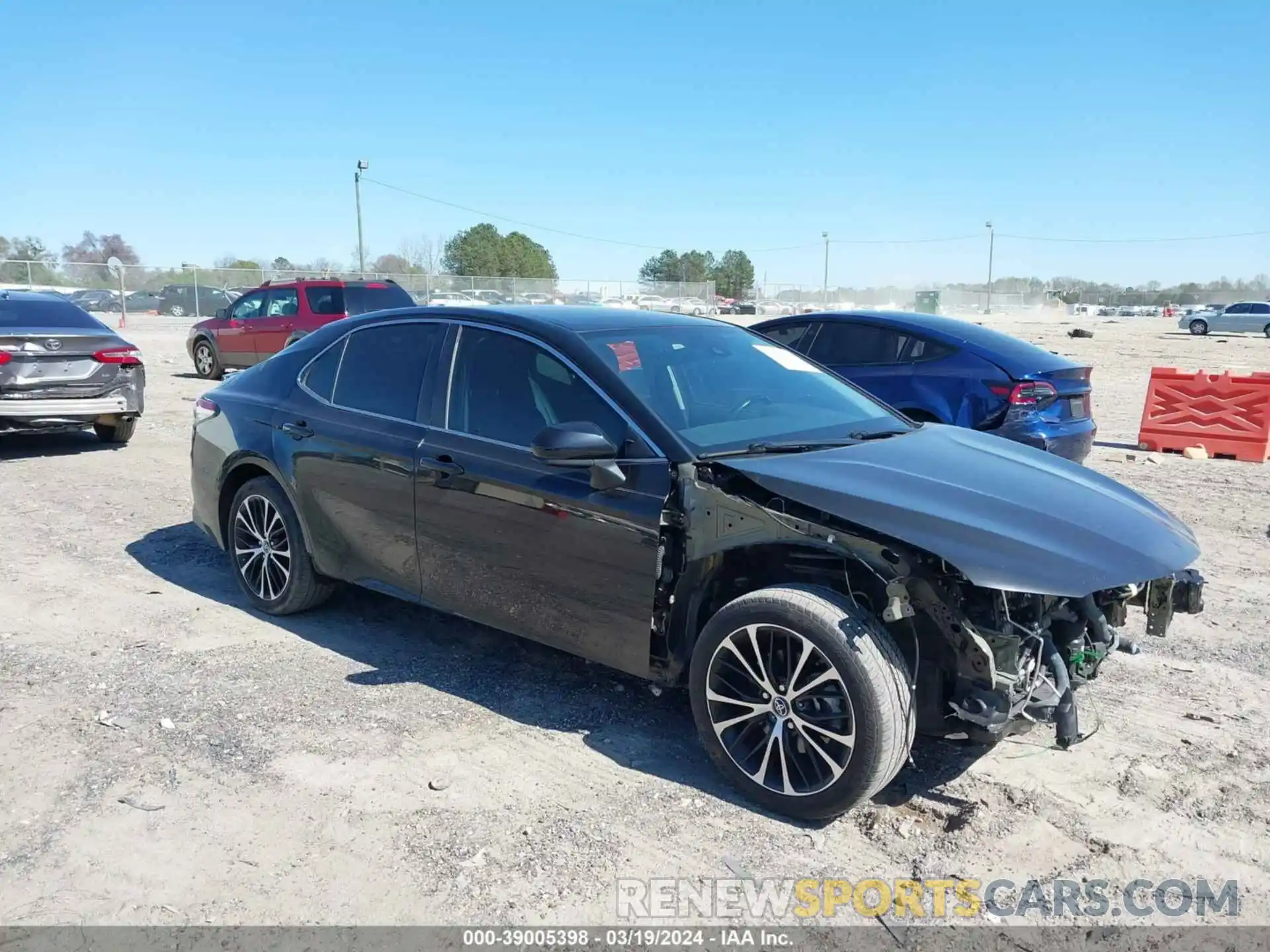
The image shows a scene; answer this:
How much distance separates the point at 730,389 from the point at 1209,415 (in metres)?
8.44

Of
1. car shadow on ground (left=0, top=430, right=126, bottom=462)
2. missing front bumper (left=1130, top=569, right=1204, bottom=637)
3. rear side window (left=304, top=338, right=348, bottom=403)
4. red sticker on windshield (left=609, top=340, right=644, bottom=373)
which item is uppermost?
red sticker on windshield (left=609, top=340, right=644, bottom=373)

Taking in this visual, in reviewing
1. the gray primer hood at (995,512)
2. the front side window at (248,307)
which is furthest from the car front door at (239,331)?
the gray primer hood at (995,512)

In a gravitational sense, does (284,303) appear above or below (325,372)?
above

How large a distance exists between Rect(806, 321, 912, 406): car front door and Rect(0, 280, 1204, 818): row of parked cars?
129 inches

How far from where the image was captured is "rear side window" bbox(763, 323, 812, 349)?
8820mm

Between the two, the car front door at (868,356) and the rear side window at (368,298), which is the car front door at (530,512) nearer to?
the car front door at (868,356)

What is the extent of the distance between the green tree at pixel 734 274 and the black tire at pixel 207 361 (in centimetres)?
7945

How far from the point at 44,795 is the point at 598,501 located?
2.27 meters

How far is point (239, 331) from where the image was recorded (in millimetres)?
17406

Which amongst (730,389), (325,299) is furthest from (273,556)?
(325,299)

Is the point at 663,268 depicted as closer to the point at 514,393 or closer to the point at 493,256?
the point at 493,256

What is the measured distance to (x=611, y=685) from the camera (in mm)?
4508

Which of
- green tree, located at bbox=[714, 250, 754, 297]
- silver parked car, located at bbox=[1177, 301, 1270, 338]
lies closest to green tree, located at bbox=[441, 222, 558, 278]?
green tree, located at bbox=[714, 250, 754, 297]

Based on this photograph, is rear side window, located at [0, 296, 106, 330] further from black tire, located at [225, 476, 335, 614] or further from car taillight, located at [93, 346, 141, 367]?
black tire, located at [225, 476, 335, 614]
